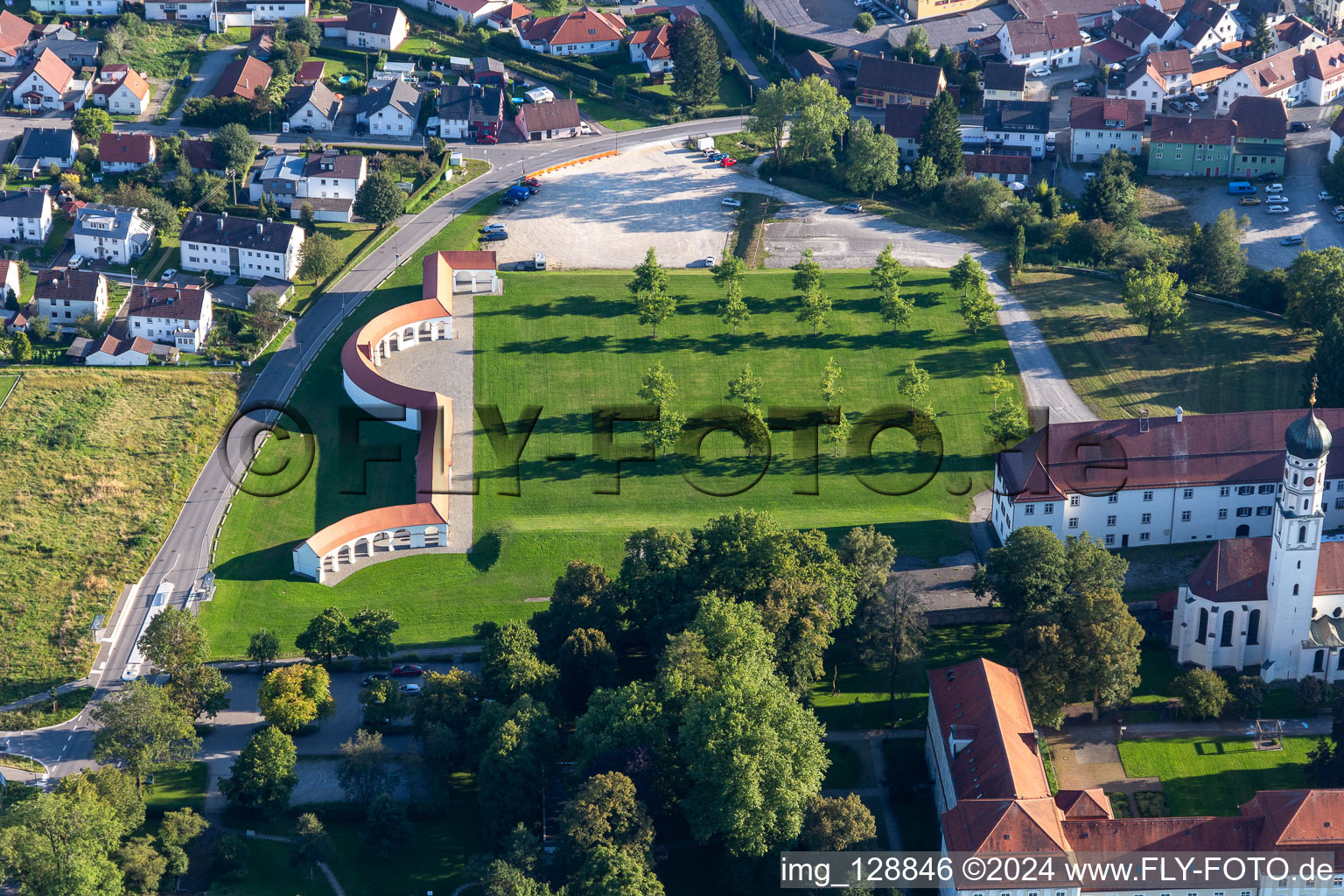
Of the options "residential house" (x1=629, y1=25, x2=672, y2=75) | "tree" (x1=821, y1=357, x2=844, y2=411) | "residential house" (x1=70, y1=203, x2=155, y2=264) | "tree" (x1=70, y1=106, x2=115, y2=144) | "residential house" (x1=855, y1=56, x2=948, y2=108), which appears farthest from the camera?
"residential house" (x1=629, y1=25, x2=672, y2=75)

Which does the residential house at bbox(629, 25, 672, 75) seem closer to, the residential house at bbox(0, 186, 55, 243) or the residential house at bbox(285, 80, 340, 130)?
the residential house at bbox(285, 80, 340, 130)

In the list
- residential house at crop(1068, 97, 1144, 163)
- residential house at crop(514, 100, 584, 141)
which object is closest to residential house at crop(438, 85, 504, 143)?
residential house at crop(514, 100, 584, 141)

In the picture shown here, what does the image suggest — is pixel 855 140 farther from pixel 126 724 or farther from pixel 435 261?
pixel 126 724

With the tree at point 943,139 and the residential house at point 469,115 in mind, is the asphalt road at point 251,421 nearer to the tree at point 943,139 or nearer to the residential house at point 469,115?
the residential house at point 469,115

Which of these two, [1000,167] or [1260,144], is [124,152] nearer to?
[1000,167]

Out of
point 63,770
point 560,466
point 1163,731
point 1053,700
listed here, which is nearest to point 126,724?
point 63,770

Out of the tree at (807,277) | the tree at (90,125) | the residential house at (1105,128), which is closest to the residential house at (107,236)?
the tree at (90,125)
